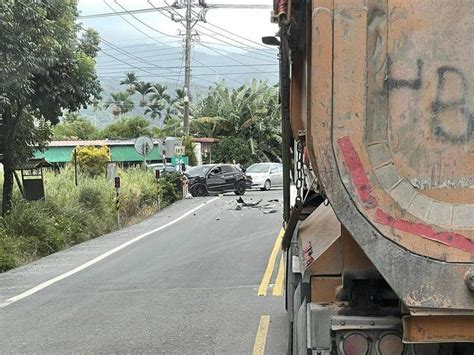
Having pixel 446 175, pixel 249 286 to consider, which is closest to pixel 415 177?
pixel 446 175

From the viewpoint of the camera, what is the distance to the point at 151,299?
9.21 meters

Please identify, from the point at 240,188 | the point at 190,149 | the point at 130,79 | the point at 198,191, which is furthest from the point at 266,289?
the point at 130,79

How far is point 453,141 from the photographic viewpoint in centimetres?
286

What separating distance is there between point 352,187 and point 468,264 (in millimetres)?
568

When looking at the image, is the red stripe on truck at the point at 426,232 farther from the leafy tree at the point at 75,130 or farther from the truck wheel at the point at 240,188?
the leafy tree at the point at 75,130

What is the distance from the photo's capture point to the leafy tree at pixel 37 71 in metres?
13.1

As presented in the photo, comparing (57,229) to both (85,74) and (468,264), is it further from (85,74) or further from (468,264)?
(468,264)

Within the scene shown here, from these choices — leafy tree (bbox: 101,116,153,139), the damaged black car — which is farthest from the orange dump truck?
leafy tree (bbox: 101,116,153,139)

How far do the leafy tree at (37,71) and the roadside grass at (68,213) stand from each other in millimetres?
1405

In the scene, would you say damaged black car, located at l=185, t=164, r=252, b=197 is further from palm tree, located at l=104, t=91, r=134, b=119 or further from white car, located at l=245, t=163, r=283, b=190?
palm tree, located at l=104, t=91, r=134, b=119

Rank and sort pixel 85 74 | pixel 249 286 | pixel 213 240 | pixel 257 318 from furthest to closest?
pixel 85 74
pixel 213 240
pixel 249 286
pixel 257 318

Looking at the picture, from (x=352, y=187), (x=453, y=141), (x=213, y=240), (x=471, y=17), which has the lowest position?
(x=213, y=240)

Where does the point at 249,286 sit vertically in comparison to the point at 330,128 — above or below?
below

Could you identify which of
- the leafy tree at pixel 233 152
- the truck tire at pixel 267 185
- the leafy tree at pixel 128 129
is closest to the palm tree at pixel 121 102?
the leafy tree at pixel 128 129
